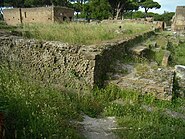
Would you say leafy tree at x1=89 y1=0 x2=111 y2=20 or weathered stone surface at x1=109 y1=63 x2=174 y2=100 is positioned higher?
leafy tree at x1=89 y1=0 x2=111 y2=20

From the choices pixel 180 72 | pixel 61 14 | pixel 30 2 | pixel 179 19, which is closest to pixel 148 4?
pixel 179 19

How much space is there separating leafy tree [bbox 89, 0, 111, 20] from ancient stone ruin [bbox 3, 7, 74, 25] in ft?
27.3

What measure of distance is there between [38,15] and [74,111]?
76.2 ft

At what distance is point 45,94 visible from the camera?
4473 millimetres

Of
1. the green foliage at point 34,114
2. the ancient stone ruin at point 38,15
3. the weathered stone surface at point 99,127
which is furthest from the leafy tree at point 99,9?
the green foliage at point 34,114

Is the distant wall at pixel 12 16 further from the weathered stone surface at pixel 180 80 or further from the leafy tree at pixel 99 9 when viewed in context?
the weathered stone surface at pixel 180 80

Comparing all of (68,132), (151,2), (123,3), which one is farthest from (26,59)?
(151,2)

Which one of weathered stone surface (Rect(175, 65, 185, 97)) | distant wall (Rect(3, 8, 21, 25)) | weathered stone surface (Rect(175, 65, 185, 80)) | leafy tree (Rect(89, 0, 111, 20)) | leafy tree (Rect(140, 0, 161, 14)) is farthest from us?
leafy tree (Rect(140, 0, 161, 14))

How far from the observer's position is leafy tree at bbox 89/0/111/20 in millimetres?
35688

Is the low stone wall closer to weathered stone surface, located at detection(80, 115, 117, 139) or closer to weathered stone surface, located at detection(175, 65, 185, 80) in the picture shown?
weathered stone surface, located at detection(80, 115, 117, 139)

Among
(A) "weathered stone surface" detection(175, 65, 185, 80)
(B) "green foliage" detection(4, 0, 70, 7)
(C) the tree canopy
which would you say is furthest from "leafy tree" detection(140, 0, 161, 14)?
(A) "weathered stone surface" detection(175, 65, 185, 80)

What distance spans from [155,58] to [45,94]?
7.01 m

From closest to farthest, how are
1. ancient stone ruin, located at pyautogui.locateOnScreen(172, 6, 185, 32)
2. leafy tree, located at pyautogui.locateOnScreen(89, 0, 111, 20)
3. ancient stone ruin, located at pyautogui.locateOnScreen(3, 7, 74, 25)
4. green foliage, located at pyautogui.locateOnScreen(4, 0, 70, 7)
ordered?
ancient stone ruin, located at pyautogui.locateOnScreen(3, 7, 74, 25) → ancient stone ruin, located at pyautogui.locateOnScreen(172, 6, 185, 32) → leafy tree, located at pyautogui.locateOnScreen(89, 0, 111, 20) → green foliage, located at pyautogui.locateOnScreen(4, 0, 70, 7)

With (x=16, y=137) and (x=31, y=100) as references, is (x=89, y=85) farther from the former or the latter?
(x=16, y=137)
